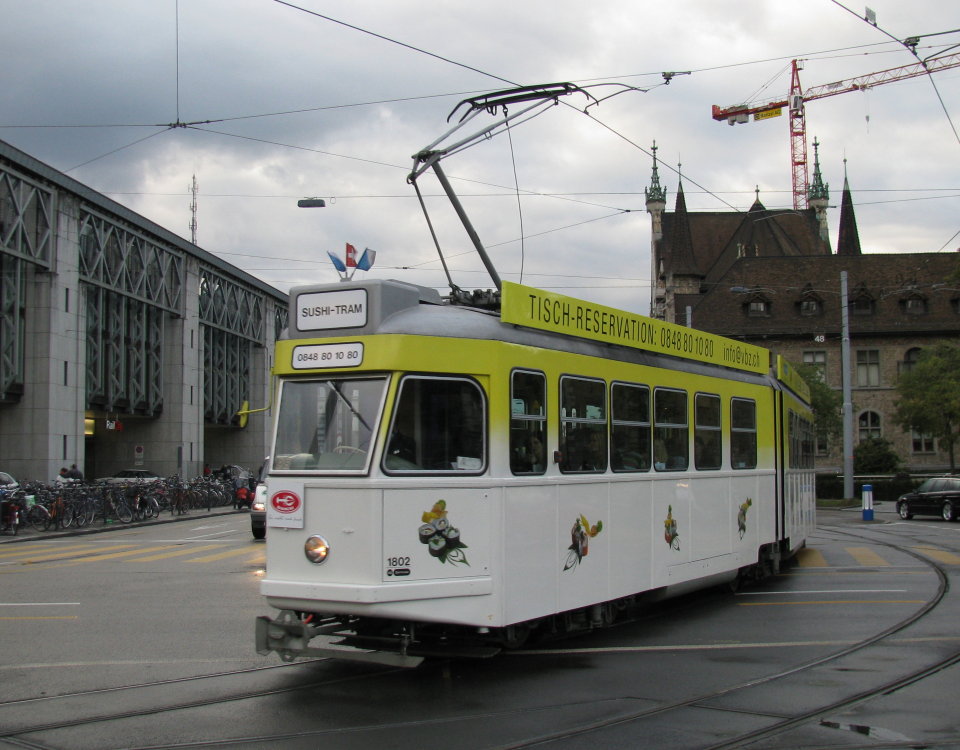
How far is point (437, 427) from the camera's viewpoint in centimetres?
817

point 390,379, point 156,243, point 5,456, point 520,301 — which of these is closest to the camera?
point 390,379

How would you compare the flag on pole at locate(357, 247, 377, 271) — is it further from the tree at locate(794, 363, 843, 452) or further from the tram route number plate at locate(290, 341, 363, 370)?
the tree at locate(794, 363, 843, 452)

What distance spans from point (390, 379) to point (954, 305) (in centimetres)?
7228

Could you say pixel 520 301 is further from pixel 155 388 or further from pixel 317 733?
pixel 155 388

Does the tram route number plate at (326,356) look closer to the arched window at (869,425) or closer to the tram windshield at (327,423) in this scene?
the tram windshield at (327,423)

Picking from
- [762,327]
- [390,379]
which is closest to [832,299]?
[762,327]

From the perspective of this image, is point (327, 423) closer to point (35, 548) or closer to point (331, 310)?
point (331, 310)

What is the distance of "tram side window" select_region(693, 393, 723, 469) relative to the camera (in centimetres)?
1188

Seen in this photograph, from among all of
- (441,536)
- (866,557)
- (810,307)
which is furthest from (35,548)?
(810,307)

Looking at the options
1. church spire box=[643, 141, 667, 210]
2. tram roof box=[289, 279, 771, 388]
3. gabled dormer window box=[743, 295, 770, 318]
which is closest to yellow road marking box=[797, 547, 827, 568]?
tram roof box=[289, 279, 771, 388]

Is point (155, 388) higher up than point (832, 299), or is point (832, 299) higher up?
point (832, 299)

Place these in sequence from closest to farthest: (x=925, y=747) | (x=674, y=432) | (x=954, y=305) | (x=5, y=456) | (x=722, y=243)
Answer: (x=925, y=747) → (x=674, y=432) → (x=5, y=456) → (x=954, y=305) → (x=722, y=243)

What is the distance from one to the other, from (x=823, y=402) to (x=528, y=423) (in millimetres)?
57701

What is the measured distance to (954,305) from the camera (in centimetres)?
7288
